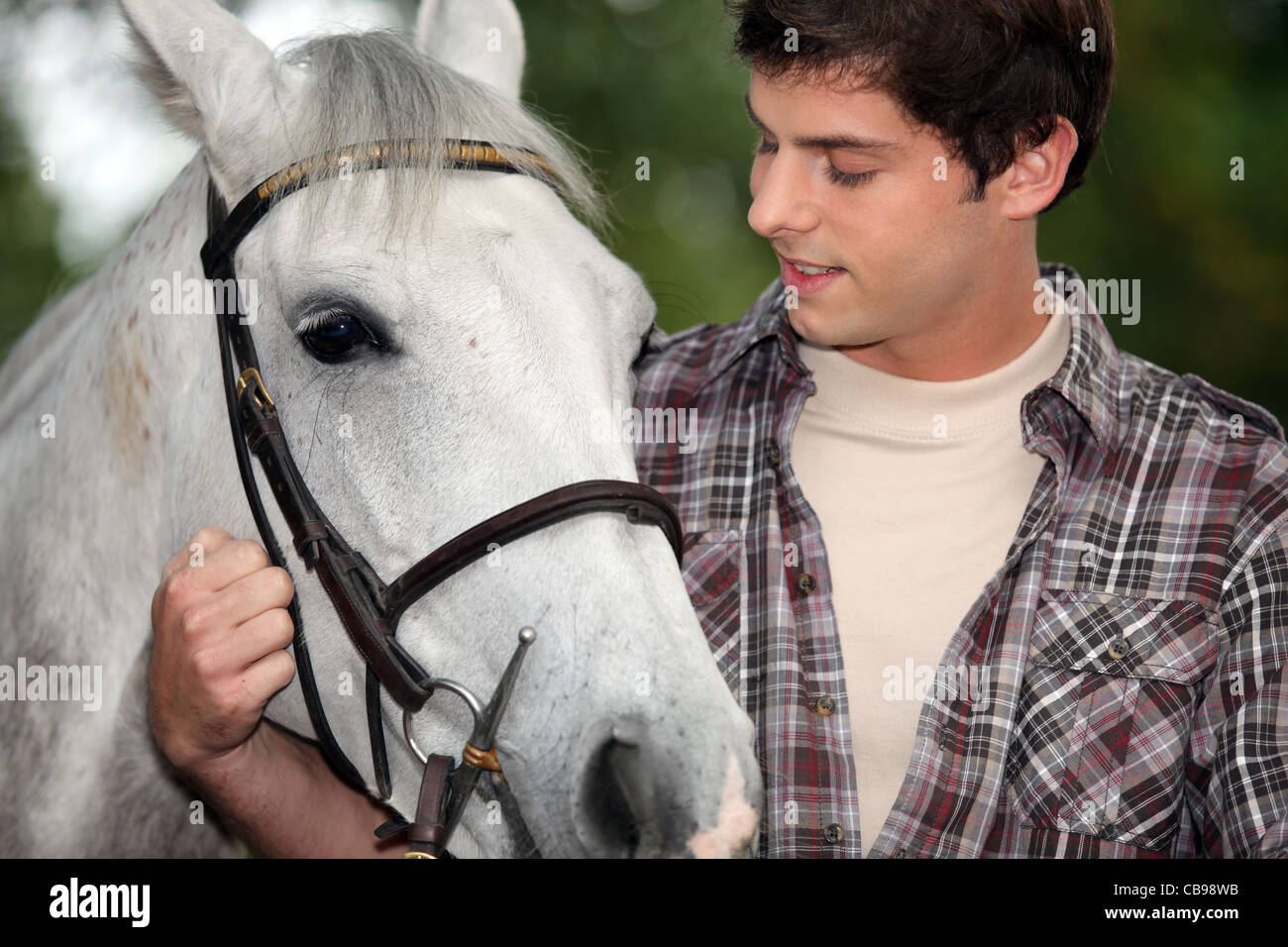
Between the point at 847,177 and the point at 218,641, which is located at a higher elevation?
the point at 847,177

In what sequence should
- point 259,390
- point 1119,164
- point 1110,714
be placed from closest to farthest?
point 259,390 < point 1110,714 < point 1119,164

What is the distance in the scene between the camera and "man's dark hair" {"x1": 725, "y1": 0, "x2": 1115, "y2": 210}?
6.95 feet

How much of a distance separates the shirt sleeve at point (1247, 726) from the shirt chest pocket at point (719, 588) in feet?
3.15

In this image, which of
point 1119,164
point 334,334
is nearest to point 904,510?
point 334,334

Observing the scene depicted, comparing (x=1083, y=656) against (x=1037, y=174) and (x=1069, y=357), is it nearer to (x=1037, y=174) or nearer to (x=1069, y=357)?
(x=1069, y=357)

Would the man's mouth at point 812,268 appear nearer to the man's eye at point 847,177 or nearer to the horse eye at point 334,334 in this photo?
the man's eye at point 847,177

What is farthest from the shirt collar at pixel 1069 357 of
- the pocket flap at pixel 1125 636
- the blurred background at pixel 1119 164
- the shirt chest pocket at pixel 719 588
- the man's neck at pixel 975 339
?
the blurred background at pixel 1119 164

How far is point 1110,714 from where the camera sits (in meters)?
2.08

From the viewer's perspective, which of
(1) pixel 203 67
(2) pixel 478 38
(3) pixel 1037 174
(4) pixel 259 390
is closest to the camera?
(4) pixel 259 390

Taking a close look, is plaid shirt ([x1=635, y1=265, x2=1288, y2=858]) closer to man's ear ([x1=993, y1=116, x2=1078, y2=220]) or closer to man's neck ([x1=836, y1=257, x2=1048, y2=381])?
man's neck ([x1=836, y1=257, x2=1048, y2=381])

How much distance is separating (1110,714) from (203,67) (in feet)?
7.30

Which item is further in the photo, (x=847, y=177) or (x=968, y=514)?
(x=968, y=514)
